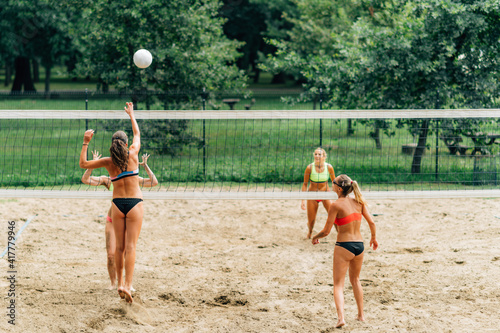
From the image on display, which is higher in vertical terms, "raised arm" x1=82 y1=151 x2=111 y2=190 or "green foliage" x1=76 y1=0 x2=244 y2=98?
"green foliage" x1=76 y1=0 x2=244 y2=98

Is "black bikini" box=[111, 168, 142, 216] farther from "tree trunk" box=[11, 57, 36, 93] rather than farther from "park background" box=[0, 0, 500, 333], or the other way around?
"tree trunk" box=[11, 57, 36, 93]

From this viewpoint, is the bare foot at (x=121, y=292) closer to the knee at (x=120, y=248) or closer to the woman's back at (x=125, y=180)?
the knee at (x=120, y=248)

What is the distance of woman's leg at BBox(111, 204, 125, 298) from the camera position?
19.1 feet

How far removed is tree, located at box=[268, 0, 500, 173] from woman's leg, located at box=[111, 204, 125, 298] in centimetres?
833

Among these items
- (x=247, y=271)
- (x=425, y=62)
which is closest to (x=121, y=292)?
(x=247, y=271)

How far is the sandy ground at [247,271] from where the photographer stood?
5766mm

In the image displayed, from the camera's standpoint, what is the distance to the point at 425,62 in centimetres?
1246

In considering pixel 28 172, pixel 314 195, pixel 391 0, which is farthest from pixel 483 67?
pixel 28 172

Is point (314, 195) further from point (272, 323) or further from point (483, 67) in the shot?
point (483, 67)

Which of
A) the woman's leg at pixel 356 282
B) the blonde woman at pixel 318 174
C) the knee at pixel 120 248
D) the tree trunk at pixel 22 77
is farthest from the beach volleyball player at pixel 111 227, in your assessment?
the tree trunk at pixel 22 77

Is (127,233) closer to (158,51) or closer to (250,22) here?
(158,51)

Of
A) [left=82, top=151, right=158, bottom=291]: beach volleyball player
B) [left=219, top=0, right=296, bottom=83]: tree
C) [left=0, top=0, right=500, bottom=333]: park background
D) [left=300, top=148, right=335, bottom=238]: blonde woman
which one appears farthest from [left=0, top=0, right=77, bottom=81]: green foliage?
[left=82, top=151, right=158, bottom=291]: beach volleyball player

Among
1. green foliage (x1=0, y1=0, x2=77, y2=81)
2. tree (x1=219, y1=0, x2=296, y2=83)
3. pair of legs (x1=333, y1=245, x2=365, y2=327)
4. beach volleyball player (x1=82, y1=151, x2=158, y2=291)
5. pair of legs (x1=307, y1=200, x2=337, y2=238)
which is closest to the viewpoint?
pair of legs (x1=333, y1=245, x2=365, y2=327)

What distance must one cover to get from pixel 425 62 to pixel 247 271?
7.43 metres
